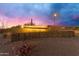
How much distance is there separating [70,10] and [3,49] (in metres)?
0.73

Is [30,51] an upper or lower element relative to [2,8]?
lower

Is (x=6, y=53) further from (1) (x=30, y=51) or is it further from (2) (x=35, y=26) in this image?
(2) (x=35, y=26)

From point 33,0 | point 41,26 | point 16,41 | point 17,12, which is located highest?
point 33,0

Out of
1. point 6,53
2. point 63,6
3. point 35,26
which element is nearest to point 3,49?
point 6,53

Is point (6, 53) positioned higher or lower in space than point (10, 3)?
lower

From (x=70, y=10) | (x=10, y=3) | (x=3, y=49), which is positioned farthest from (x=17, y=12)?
(x=70, y=10)

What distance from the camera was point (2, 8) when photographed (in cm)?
104

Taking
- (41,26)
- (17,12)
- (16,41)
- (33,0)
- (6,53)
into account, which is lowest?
(6,53)

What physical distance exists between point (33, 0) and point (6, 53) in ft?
1.85

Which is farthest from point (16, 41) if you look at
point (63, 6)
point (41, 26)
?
point (63, 6)

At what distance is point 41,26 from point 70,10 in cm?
31

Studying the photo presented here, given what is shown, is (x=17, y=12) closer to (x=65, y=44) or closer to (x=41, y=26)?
(x=41, y=26)

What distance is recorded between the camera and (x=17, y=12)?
1050 mm

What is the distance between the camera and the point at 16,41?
1.03m
